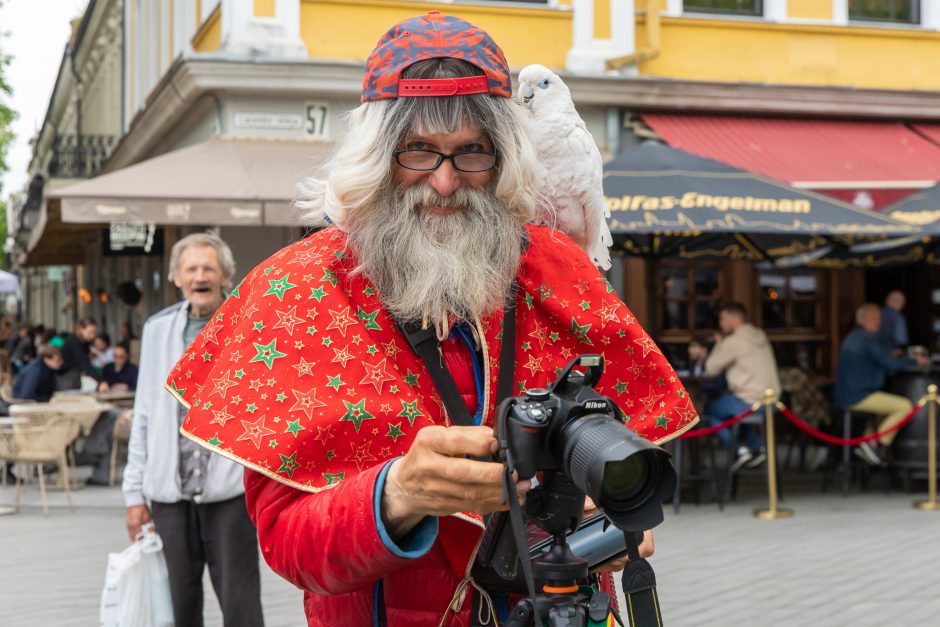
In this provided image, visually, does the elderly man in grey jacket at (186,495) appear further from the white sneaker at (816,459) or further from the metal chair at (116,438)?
the white sneaker at (816,459)

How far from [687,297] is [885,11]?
3988mm

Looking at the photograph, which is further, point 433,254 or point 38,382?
point 38,382

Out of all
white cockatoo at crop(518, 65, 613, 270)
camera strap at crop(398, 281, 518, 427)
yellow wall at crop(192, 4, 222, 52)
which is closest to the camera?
camera strap at crop(398, 281, 518, 427)

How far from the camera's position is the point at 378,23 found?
1245cm

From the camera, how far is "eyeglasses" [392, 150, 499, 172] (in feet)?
6.79

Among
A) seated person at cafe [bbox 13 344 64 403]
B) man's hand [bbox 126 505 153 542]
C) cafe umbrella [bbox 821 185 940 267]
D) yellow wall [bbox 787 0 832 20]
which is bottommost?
man's hand [bbox 126 505 153 542]

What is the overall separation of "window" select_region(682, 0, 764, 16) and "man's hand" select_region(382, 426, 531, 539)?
41.9 feet

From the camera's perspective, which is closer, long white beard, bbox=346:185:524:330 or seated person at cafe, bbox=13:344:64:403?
long white beard, bbox=346:185:524:330

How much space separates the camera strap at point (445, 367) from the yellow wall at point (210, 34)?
11.2 meters

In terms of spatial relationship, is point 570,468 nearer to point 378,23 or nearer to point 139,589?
point 139,589

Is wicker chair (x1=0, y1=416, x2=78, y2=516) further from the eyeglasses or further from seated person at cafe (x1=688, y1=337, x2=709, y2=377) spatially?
the eyeglasses

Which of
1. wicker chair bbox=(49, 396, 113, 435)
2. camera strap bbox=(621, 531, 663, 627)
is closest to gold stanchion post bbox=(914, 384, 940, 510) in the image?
wicker chair bbox=(49, 396, 113, 435)

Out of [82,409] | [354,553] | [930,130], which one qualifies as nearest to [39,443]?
[82,409]

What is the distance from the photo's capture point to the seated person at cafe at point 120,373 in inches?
541
